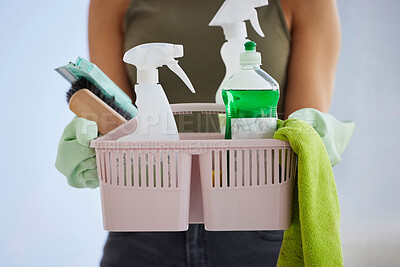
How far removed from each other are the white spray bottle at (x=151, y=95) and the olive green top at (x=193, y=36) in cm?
39

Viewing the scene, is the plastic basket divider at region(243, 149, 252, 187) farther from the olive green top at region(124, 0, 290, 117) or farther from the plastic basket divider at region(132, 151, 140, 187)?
the olive green top at region(124, 0, 290, 117)

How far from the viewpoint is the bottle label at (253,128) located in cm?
44

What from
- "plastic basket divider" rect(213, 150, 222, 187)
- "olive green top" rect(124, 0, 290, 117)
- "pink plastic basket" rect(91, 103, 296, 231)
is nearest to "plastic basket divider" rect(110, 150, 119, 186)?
"pink plastic basket" rect(91, 103, 296, 231)

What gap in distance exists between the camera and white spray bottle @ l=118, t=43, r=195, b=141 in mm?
446

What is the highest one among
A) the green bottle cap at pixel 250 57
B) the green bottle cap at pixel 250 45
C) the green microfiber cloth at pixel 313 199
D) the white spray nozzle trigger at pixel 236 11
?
the white spray nozzle trigger at pixel 236 11

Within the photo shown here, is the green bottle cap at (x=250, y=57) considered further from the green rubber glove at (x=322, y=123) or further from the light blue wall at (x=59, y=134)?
the light blue wall at (x=59, y=134)

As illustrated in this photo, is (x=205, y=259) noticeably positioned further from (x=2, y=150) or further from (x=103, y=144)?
(x=2, y=150)

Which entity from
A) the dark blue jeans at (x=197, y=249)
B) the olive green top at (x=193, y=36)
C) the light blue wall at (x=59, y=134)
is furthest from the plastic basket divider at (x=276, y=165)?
the light blue wall at (x=59, y=134)

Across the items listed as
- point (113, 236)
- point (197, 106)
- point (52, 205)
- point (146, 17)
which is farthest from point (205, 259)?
point (52, 205)

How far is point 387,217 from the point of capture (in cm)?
146

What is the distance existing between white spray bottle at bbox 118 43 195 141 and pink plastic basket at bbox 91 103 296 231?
0.03 metres

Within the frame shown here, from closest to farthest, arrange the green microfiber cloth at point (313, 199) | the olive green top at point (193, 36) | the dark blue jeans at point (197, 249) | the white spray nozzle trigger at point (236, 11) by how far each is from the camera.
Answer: the green microfiber cloth at point (313, 199)
the white spray nozzle trigger at point (236, 11)
the dark blue jeans at point (197, 249)
the olive green top at point (193, 36)

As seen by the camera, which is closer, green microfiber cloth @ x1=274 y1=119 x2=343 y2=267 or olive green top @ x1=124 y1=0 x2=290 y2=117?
green microfiber cloth @ x1=274 y1=119 x2=343 y2=267

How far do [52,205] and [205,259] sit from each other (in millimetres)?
780
